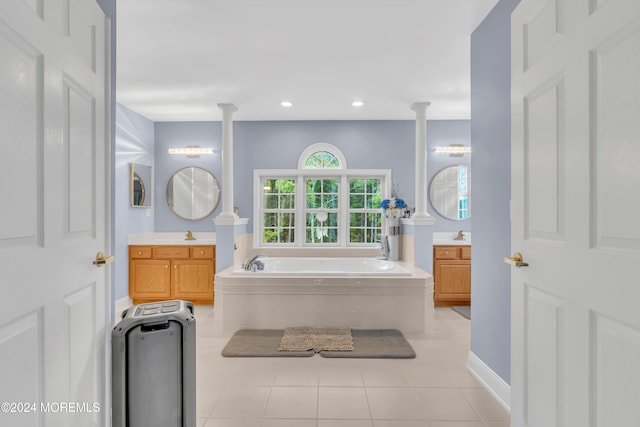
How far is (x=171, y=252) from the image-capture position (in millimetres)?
4629

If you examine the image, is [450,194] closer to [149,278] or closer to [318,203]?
[318,203]

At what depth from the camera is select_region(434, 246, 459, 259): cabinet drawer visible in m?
4.64

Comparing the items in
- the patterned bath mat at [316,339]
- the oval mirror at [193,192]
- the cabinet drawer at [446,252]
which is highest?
the oval mirror at [193,192]

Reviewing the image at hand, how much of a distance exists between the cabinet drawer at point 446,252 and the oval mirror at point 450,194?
0.69 meters

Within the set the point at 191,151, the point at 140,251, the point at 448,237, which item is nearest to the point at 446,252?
the point at 448,237

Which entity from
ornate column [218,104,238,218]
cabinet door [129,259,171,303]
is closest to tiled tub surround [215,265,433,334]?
ornate column [218,104,238,218]

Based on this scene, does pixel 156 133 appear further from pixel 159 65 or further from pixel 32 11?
pixel 32 11

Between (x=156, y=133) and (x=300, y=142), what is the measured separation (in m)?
2.06

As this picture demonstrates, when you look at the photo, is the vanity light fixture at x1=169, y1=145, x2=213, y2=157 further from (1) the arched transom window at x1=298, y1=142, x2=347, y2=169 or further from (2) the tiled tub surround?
(2) the tiled tub surround

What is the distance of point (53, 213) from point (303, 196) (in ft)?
13.4

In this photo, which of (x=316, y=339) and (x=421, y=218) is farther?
(x=421, y=218)

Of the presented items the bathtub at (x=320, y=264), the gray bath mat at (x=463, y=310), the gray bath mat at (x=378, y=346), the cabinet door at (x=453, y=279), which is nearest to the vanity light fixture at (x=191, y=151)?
the bathtub at (x=320, y=264)

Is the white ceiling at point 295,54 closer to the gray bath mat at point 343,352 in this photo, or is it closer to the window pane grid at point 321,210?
the window pane grid at point 321,210
